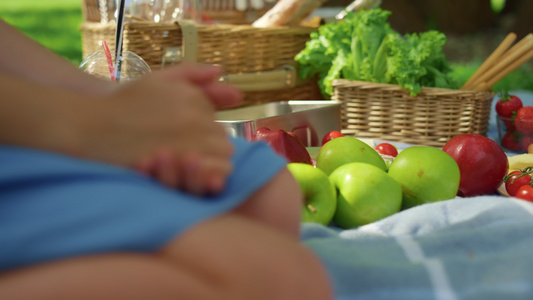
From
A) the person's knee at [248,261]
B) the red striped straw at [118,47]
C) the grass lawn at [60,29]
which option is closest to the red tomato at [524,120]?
the red striped straw at [118,47]

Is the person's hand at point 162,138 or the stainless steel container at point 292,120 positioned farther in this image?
the stainless steel container at point 292,120

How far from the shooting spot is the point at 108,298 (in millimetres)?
320

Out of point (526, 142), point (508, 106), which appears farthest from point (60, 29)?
point (526, 142)

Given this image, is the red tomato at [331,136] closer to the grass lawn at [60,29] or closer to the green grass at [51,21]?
the grass lawn at [60,29]

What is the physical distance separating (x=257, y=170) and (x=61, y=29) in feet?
13.4

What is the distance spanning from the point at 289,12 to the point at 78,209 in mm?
1457

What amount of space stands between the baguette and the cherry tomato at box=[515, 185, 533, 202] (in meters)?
0.98

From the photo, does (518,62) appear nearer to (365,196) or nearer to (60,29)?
(365,196)

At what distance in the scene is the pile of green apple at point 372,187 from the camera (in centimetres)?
77

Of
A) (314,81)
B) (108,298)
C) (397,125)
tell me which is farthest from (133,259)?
(314,81)

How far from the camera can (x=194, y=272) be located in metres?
0.35

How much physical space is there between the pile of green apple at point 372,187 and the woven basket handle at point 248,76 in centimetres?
74

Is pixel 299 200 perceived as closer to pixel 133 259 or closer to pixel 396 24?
pixel 133 259

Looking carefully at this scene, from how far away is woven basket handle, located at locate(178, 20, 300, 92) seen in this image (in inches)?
56.9
